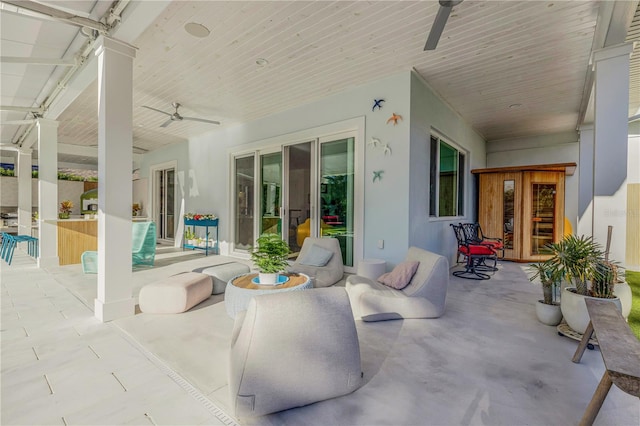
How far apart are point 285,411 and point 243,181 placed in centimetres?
578

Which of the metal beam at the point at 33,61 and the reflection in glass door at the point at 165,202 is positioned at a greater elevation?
the metal beam at the point at 33,61

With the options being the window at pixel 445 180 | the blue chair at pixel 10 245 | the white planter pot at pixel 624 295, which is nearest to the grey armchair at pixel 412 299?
the white planter pot at pixel 624 295

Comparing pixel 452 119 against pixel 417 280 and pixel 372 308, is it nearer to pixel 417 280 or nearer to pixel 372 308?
pixel 417 280

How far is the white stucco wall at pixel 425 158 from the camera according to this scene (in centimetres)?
442

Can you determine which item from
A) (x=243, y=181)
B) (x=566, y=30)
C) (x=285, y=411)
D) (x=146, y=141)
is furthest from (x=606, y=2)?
(x=146, y=141)

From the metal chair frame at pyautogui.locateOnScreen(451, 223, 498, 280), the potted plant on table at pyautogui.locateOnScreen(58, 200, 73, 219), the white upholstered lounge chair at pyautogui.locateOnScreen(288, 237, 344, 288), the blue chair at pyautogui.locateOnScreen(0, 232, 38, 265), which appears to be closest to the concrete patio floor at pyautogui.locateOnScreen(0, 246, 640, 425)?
the white upholstered lounge chair at pyautogui.locateOnScreen(288, 237, 344, 288)

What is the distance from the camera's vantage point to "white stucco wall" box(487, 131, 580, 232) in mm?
7656

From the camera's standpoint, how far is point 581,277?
265 cm

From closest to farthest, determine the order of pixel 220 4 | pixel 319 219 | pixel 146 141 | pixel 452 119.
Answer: pixel 220 4 → pixel 319 219 → pixel 452 119 → pixel 146 141

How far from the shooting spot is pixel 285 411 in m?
1.71

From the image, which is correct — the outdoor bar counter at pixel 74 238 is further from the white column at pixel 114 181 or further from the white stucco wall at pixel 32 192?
the white stucco wall at pixel 32 192

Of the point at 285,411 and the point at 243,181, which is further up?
the point at 243,181

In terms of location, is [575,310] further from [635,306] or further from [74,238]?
[74,238]

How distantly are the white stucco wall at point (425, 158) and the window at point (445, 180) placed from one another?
0.18m
